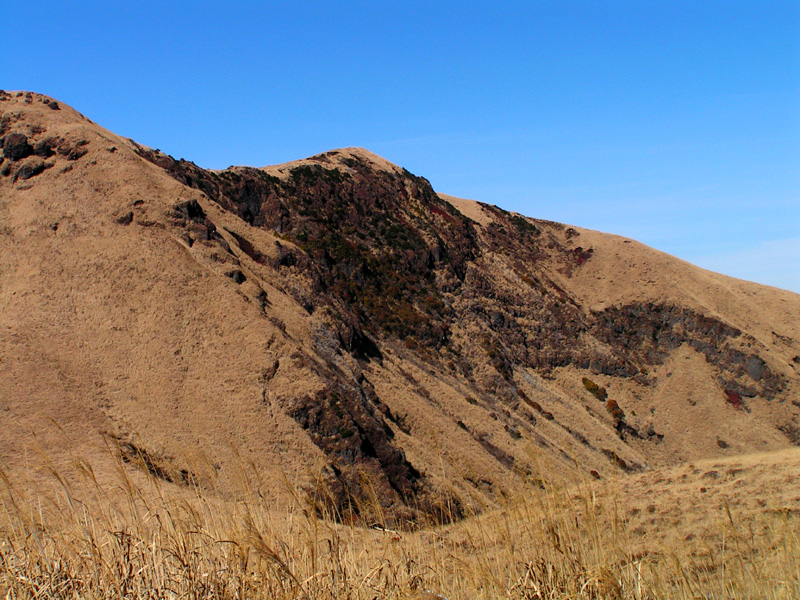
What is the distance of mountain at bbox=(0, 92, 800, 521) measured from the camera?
2286 centimetres

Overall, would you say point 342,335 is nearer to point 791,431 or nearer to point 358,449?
point 358,449

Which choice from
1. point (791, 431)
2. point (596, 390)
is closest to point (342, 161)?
point (596, 390)

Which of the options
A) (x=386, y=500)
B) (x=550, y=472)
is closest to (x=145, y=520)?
(x=550, y=472)

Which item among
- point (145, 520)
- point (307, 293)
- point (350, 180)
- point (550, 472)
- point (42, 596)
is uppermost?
point (350, 180)

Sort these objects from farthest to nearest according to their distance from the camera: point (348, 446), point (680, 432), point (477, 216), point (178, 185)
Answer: point (477, 216), point (680, 432), point (178, 185), point (348, 446)

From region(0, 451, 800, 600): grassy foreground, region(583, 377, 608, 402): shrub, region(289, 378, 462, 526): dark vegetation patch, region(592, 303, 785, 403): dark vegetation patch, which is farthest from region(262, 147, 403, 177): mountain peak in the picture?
region(0, 451, 800, 600): grassy foreground

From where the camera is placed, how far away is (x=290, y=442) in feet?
77.2

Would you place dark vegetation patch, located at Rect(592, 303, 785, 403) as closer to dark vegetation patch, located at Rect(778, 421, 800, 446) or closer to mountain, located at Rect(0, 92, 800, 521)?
mountain, located at Rect(0, 92, 800, 521)

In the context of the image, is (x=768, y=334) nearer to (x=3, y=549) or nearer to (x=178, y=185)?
(x=178, y=185)

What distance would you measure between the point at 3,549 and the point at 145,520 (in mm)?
1483

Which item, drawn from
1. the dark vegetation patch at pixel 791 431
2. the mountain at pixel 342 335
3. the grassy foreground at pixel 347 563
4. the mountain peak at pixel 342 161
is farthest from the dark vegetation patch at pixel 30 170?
the dark vegetation patch at pixel 791 431

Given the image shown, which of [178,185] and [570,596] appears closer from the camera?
[570,596]

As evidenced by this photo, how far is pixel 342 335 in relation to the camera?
3538 centimetres

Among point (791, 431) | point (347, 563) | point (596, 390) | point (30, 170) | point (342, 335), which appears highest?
point (30, 170)
